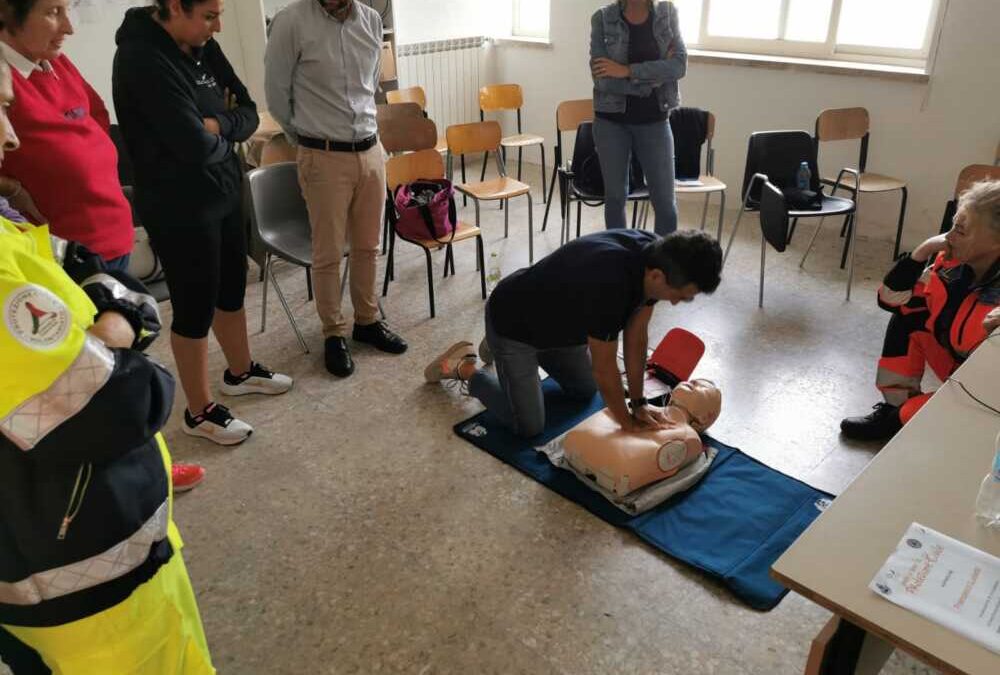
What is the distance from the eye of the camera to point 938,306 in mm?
2469

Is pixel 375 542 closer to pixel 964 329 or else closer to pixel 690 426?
pixel 690 426

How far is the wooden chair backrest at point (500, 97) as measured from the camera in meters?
5.58

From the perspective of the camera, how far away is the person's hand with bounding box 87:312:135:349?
44.1 inches

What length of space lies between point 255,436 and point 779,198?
2.52m

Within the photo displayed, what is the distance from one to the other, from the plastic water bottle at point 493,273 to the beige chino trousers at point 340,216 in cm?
88

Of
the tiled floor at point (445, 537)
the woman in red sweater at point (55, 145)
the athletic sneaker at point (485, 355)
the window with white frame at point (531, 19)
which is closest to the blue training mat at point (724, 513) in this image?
the tiled floor at point (445, 537)

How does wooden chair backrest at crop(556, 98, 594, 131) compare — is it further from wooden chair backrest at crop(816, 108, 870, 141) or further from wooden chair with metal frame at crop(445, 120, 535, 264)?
wooden chair backrest at crop(816, 108, 870, 141)

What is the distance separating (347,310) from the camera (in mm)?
3709

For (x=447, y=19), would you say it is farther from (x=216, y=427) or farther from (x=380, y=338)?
(x=216, y=427)

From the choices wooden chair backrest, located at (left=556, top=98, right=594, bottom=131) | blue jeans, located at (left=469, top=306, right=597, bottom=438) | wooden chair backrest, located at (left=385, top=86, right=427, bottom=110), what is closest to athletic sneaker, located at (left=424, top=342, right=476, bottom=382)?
blue jeans, located at (left=469, top=306, right=597, bottom=438)

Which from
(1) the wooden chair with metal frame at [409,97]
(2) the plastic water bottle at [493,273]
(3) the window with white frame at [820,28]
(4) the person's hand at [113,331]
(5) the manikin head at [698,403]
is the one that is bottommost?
(2) the plastic water bottle at [493,273]

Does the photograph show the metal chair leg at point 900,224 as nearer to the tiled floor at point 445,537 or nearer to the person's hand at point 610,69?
the tiled floor at point 445,537

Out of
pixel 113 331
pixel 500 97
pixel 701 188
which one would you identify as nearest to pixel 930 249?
pixel 701 188

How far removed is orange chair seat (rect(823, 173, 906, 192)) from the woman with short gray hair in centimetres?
164
